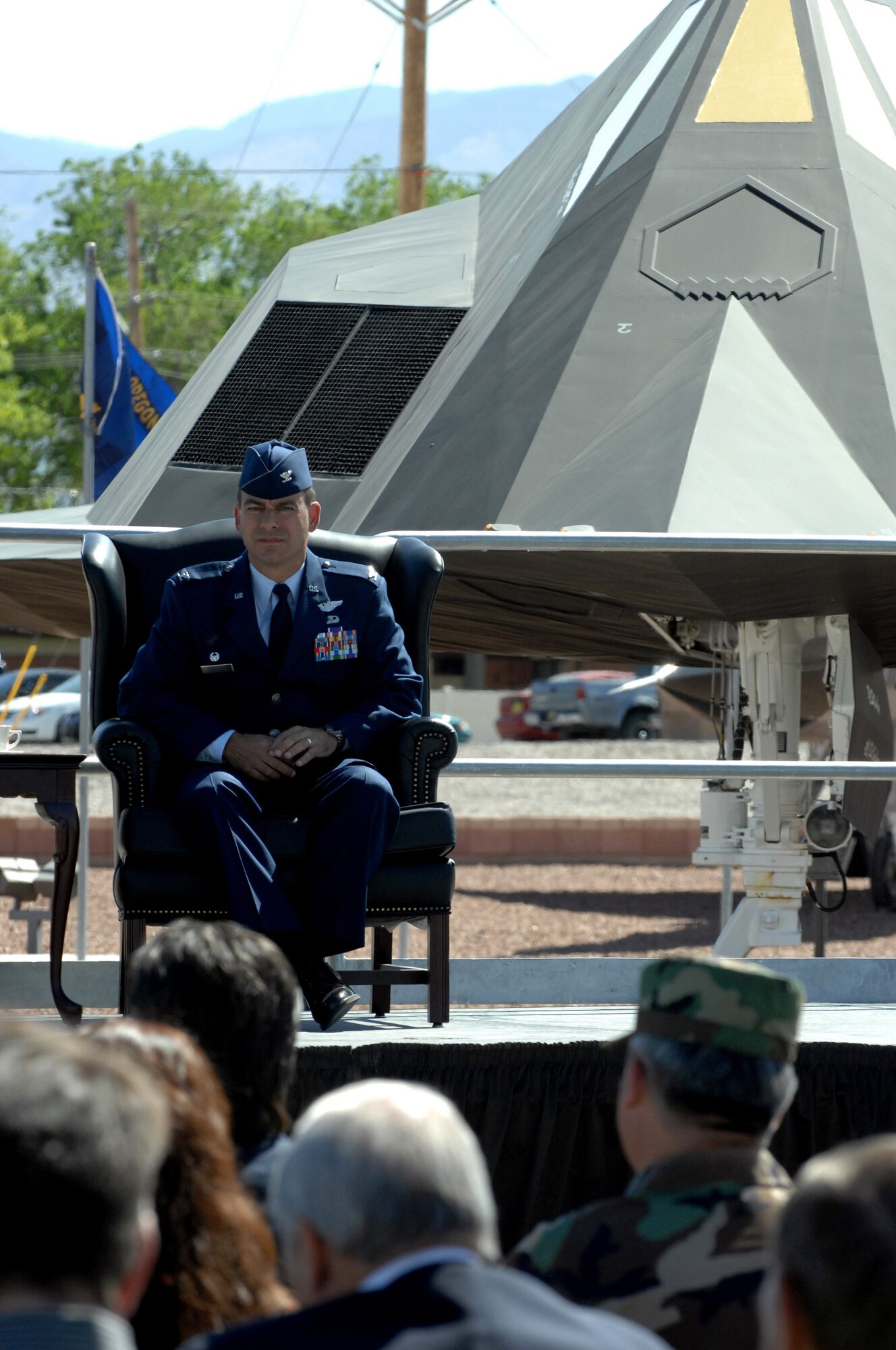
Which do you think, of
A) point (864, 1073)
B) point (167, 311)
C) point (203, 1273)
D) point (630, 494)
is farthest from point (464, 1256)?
point (167, 311)

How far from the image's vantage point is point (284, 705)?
4.50m

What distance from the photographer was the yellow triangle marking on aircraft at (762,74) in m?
7.47

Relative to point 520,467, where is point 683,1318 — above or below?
below

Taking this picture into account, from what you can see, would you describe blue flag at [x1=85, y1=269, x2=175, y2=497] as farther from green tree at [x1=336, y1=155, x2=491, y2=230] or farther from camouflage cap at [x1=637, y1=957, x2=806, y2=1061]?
green tree at [x1=336, y1=155, x2=491, y2=230]

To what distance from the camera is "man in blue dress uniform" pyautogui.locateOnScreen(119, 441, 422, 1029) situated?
3984mm

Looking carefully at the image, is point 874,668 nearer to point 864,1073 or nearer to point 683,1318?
point 864,1073

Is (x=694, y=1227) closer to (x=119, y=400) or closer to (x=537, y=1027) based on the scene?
(x=537, y=1027)

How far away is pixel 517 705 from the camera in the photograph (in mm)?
31766

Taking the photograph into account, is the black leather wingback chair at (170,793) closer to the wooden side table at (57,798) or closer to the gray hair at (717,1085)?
the wooden side table at (57,798)

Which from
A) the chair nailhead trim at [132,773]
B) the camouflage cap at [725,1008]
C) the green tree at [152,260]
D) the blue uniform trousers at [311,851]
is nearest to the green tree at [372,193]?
the green tree at [152,260]

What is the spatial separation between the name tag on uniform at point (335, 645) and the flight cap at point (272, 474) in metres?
0.38

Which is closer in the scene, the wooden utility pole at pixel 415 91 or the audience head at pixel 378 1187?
the audience head at pixel 378 1187

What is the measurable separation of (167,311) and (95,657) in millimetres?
Result: 42086

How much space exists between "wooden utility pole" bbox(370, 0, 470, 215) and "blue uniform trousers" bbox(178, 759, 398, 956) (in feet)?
36.8
